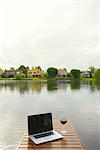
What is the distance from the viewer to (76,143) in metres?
1.51

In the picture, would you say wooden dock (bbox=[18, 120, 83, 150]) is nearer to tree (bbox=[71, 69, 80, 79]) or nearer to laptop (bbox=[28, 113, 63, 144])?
laptop (bbox=[28, 113, 63, 144])

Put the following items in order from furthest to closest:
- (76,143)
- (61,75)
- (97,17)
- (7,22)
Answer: (61,75)
(7,22)
(97,17)
(76,143)

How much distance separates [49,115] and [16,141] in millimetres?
1420

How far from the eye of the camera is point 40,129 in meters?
1.53

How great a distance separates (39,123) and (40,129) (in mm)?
55

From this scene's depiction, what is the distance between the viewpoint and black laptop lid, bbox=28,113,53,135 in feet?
4.87

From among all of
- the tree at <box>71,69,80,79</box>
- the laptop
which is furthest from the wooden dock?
the tree at <box>71,69,80,79</box>

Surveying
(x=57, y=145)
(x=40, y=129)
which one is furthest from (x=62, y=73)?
(x=57, y=145)

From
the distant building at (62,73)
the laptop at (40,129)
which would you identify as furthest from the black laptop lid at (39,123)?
the distant building at (62,73)

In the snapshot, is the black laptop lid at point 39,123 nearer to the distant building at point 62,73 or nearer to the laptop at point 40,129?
the laptop at point 40,129

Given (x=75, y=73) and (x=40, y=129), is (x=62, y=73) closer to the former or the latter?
(x=75, y=73)

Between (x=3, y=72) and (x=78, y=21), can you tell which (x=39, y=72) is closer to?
(x=3, y=72)

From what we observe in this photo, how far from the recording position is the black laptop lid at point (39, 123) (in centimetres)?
149

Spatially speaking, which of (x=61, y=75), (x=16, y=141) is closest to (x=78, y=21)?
(x=16, y=141)
